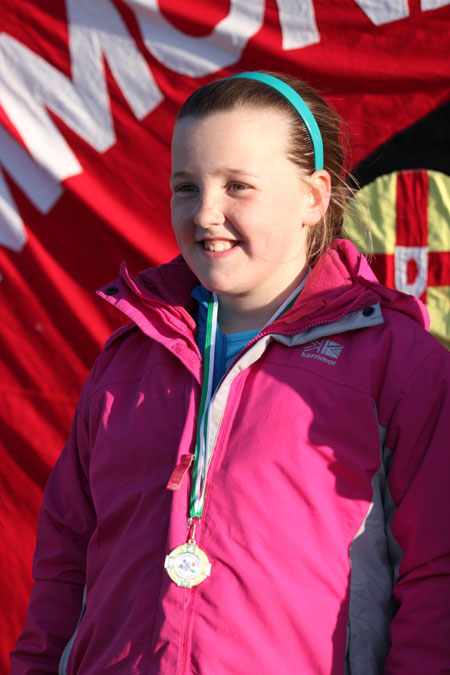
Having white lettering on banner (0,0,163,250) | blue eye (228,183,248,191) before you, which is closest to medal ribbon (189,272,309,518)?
blue eye (228,183,248,191)

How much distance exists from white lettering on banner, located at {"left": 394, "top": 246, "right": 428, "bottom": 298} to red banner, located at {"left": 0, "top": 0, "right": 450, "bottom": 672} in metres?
0.03

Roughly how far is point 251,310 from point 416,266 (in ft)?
2.36

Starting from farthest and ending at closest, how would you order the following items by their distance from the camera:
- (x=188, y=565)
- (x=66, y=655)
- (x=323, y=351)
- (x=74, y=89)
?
(x=74, y=89)
(x=66, y=655)
(x=323, y=351)
(x=188, y=565)

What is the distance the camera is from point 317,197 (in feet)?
4.42

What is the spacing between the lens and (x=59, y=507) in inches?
56.7

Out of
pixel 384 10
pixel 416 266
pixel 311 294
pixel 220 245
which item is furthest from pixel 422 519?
pixel 384 10

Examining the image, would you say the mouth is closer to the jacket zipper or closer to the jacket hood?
the jacket hood

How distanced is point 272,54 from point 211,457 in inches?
47.9

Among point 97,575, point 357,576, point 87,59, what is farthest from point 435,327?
point 87,59

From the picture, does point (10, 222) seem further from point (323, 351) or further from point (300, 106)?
point (323, 351)

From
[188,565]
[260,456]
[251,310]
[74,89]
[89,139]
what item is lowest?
[188,565]

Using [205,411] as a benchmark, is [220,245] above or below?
above

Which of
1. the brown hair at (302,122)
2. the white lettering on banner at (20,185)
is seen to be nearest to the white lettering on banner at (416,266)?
the brown hair at (302,122)

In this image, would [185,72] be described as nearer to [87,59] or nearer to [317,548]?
[87,59]
